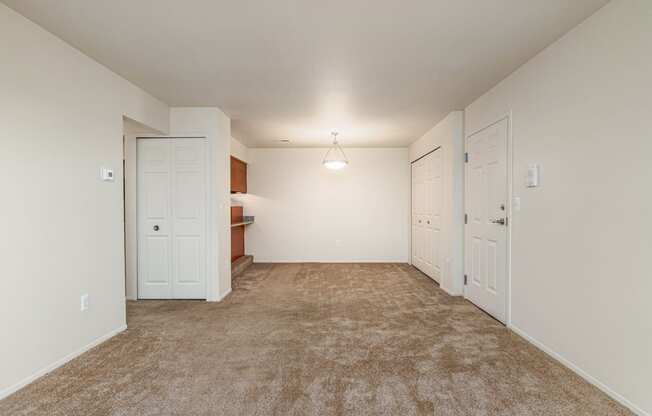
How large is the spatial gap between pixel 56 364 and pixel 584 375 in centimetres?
368

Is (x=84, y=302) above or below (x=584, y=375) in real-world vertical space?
above

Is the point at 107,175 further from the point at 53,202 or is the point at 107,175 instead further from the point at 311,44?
the point at 311,44

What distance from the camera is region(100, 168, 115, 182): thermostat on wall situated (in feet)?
10.5

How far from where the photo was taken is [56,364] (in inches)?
104

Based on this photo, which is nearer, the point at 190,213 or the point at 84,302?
the point at 84,302

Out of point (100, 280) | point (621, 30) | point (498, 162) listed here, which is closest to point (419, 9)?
point (621, 30)

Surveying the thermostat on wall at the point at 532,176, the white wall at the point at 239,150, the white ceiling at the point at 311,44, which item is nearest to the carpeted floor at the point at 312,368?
the thermostat on wall at the point at 532,176

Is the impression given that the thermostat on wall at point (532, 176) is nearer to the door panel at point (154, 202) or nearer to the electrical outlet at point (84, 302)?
the electrical outlet at point (84, 302)

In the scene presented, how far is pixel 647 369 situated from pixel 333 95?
3367mm

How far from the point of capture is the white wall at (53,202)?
Answer: 231cm

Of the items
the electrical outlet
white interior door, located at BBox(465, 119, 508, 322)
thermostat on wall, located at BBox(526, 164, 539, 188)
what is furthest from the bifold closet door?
the electrical outlet

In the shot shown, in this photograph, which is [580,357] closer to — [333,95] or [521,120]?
[521,120]

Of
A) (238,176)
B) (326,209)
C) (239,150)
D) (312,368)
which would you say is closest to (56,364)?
(312,368)

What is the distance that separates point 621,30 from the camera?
7.10 feet
